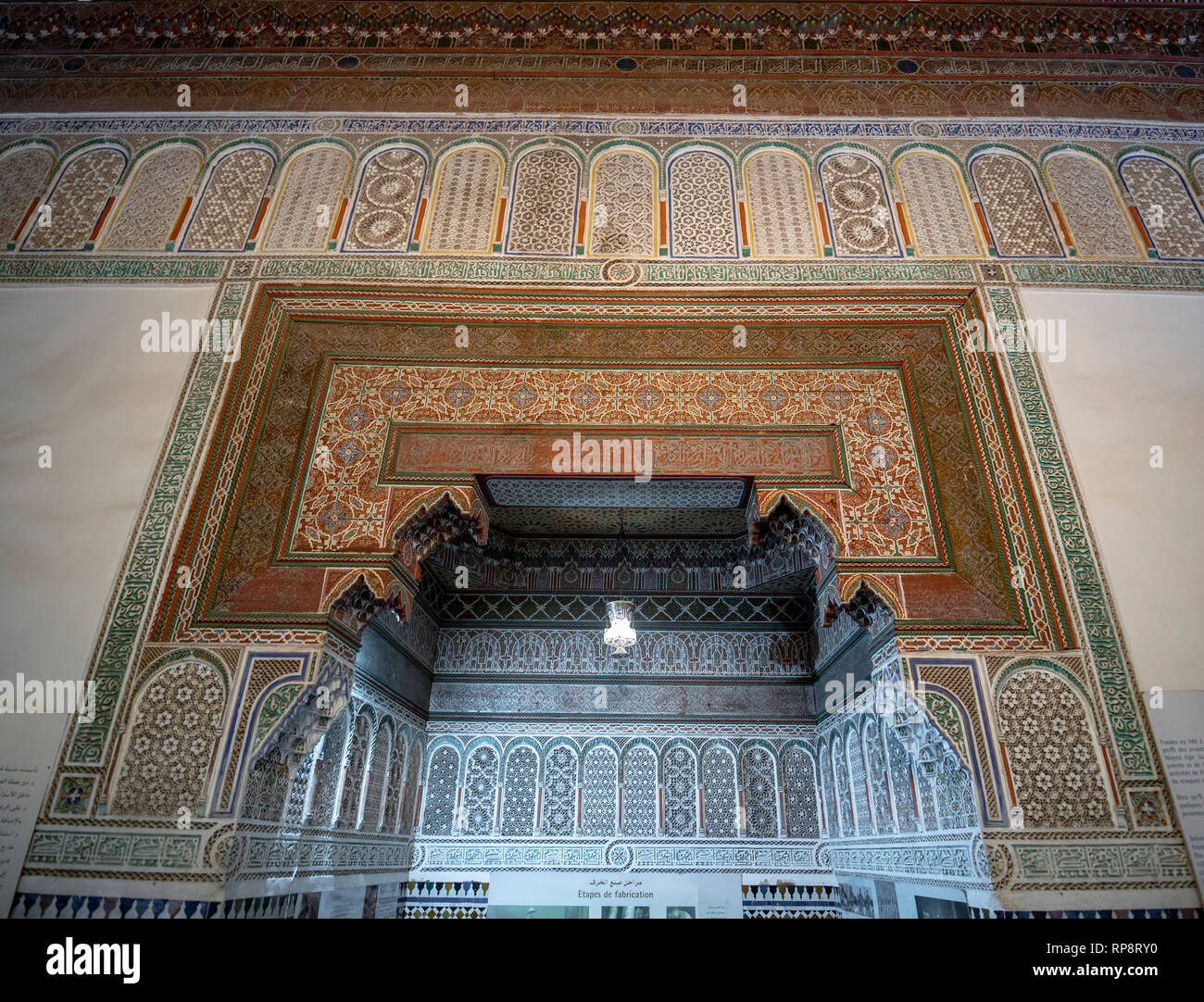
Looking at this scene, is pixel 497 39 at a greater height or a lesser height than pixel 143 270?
greater

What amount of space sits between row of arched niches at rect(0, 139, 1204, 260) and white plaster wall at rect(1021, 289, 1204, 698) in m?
0.47

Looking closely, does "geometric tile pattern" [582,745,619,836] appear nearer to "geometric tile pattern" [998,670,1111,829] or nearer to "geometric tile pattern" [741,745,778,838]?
"geometric tile pattern" [741,745,778,838]

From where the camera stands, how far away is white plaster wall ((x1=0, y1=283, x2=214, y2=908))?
11.0 feet

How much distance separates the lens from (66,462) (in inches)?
151

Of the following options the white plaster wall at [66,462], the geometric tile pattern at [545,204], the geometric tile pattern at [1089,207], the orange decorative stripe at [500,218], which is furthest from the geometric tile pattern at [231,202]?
the geometric tile pattern at [1089,207]

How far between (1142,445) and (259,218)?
200 inches

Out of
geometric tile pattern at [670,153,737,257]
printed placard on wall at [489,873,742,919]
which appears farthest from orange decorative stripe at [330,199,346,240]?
printed placard on wall at [489,873,742,919]

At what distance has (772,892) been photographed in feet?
18.1

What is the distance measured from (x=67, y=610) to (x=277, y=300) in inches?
77.1
